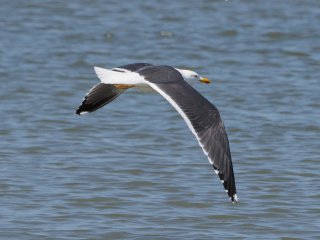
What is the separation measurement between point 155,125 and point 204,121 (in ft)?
10.9

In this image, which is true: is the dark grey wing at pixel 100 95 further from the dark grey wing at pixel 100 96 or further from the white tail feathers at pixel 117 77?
the white tail feathers at pixel 117 77

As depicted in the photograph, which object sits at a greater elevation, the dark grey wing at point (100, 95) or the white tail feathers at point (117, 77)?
the white tail feathers at point (117, 77)

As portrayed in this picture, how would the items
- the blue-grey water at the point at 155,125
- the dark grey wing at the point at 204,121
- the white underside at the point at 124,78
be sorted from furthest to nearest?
1. the blue-grey water at the point at 155,125
2. the white underside at the point at 124,78
3. the dark grey wing at the point at 204,121

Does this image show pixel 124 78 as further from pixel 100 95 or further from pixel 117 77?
pixel 100 95

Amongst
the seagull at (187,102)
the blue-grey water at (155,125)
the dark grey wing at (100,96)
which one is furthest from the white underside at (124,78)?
the blue-grey water at (155,125)

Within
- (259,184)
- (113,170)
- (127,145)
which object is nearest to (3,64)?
(127,145)

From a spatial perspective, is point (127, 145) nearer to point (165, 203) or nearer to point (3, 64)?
point (165, 203)

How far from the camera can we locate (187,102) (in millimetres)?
6297

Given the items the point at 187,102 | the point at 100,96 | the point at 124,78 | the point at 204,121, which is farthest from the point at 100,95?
the point at 204,121

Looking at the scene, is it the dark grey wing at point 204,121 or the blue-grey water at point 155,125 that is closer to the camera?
the dark grey wing at point 204,121

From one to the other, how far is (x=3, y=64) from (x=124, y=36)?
2.44 metres

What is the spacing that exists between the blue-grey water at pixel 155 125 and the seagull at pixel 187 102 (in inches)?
23.4

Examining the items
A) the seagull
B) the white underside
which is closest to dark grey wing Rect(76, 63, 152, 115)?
the seagull

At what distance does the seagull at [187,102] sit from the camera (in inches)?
238
